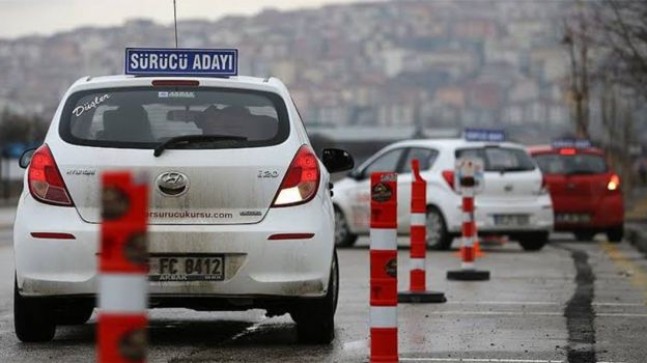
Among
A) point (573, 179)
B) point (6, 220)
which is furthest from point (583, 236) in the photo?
point (6, 220)

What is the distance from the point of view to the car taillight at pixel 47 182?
380 inches

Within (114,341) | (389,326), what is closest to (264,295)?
(389,326)

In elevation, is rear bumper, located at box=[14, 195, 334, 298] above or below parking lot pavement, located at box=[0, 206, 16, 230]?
above

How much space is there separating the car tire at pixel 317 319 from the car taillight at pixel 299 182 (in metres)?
0.52

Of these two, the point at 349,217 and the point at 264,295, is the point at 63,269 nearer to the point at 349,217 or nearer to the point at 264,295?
the point at 264,295

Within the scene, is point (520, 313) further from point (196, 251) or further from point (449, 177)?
point (449, 177)

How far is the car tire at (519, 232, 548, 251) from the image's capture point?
2280cm

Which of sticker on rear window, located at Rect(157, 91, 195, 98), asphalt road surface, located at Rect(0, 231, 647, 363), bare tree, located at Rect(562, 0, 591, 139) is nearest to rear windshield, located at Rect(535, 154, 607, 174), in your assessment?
asphalt road surface, located at Rect(0, 231, 647, 363)

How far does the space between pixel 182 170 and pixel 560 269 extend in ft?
30.0

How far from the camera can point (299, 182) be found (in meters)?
9.76

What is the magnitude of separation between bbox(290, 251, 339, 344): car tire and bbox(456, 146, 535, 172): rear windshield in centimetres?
1258

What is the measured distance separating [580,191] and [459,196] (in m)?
3.91

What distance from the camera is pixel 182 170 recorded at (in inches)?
380

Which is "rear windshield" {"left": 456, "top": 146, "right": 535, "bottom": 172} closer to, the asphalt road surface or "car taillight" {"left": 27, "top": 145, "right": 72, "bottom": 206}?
the asphalt road surface
